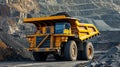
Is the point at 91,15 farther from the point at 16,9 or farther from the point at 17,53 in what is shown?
the point at 17,53

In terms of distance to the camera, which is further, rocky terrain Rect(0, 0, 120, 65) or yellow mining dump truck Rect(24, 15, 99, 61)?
rocky terrain Rect(0, 0, 120, 65)

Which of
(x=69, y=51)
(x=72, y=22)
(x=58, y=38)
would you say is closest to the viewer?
(x=58, y=38)

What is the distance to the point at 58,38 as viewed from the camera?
47.0ft

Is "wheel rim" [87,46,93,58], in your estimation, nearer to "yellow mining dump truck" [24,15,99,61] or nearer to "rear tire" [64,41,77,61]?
"yellow mining dump truck" [24,15,99,61]

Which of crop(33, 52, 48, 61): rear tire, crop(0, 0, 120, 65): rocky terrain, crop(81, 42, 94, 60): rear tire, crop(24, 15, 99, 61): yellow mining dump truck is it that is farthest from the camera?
crop(0, 0, 120, 65): rocky terrain

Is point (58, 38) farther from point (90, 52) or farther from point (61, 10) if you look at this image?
point (61, 10)

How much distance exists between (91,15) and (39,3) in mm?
12705

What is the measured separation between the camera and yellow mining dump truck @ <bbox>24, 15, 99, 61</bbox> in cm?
1438

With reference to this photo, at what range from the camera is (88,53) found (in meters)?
16.2

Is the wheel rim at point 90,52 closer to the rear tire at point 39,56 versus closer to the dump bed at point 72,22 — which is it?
the dump bed at point 72,22

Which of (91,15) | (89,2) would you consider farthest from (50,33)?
(89,2)

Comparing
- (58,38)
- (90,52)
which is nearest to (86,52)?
(90,52)

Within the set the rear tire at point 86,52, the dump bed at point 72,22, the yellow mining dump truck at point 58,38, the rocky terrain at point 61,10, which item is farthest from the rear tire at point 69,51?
the rocky terrain at point 61,10

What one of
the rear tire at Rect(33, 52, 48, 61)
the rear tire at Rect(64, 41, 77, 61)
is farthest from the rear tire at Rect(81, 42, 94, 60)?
the rear tire at Rect(33, 52, 48, 61)
